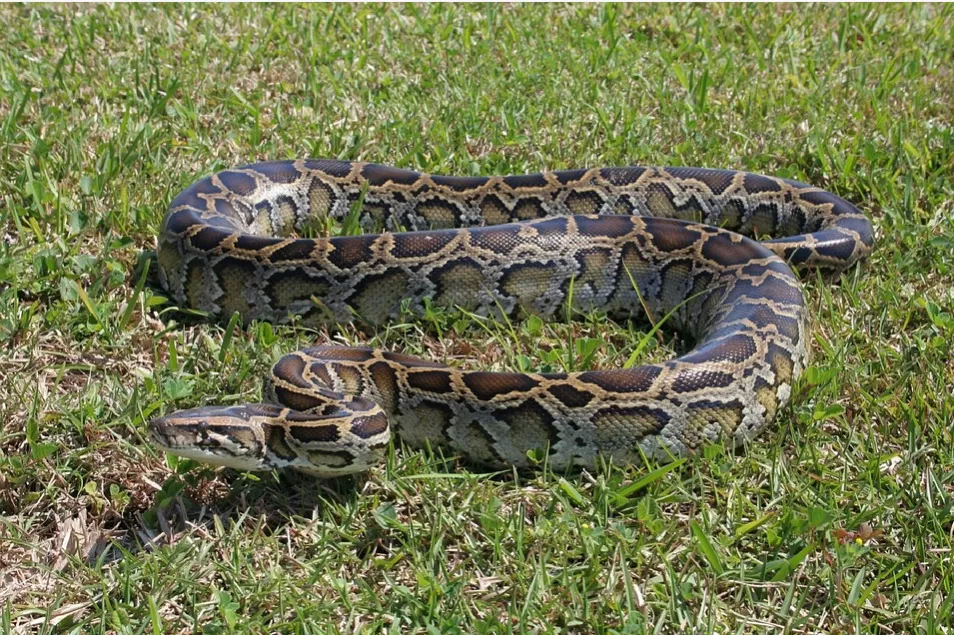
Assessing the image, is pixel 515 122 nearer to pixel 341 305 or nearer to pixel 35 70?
pixel 341 305

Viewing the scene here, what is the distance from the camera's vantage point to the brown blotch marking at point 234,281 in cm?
731

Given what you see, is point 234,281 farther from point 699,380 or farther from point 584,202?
point 699,380

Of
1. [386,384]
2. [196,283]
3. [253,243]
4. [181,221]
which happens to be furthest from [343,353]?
[181,221]

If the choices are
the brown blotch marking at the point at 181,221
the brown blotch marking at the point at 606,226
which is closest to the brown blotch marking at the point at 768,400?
the brown blotch marking at the point at 606,226

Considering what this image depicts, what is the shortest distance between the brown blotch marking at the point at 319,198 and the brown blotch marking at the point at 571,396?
359 centimetres

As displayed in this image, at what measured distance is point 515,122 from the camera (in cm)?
993

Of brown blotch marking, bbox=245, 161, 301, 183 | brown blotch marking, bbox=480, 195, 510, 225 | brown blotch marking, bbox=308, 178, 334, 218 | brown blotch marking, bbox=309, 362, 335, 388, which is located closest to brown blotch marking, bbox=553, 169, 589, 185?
brown blotch marking, bbox=480, 195, 510, 225

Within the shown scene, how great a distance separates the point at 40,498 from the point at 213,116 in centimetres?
528

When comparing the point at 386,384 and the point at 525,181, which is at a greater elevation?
the point at 525,181

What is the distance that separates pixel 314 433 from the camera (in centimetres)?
550

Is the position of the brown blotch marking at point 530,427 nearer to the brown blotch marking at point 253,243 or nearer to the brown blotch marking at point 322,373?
the brown blotch marking at point 322,373

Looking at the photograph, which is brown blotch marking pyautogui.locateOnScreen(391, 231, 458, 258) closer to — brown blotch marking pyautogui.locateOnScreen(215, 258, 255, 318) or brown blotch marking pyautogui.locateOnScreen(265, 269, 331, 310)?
brown blotch marking pyautogui.locateOnScreen(265, 269, 331, 310)

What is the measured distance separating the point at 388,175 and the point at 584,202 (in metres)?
1.69

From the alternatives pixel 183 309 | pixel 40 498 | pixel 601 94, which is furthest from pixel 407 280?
pixel 601 94
